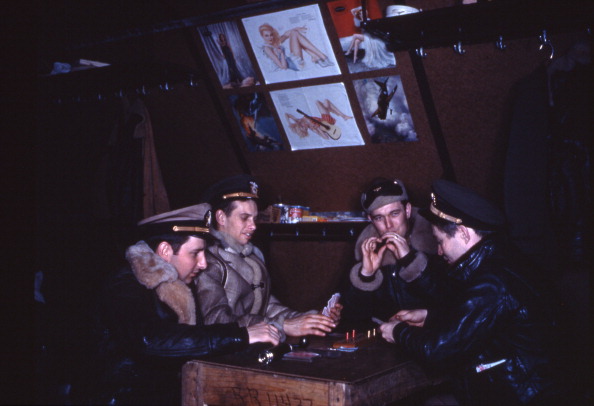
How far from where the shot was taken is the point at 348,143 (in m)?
4.99

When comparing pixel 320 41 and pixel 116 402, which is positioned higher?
pixel 320 41

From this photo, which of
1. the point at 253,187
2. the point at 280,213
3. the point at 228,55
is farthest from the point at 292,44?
the point at 280,213

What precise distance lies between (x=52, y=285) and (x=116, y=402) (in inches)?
104

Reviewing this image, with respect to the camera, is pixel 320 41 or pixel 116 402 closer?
pixel 116 402

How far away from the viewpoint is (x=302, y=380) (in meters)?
2.71

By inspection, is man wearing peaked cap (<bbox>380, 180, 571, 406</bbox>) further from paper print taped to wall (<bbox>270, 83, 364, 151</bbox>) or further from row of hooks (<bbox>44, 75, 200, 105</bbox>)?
row of hooks (<bbox>44, 75, 200, 105</bbox>)

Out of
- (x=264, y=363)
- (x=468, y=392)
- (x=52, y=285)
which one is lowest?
(x=468, y=392)

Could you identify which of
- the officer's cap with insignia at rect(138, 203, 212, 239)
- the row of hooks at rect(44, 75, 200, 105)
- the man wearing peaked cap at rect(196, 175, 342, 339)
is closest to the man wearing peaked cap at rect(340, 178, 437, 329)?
the man wearing peaked cap at rect(196, 175, 342, 339)

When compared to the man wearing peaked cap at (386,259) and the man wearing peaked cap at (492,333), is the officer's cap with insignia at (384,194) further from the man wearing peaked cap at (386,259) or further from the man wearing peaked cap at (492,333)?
the man wearing peaked cap at (492,333)

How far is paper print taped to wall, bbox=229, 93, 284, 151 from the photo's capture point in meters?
5.16

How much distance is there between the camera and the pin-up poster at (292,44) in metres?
4.38

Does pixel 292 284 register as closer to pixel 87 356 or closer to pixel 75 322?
pixel 75 322

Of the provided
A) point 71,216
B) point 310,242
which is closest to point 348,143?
point 310,242

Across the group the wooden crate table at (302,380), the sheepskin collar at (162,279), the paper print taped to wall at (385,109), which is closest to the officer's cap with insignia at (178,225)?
the sheepskin collar at (162,279)
